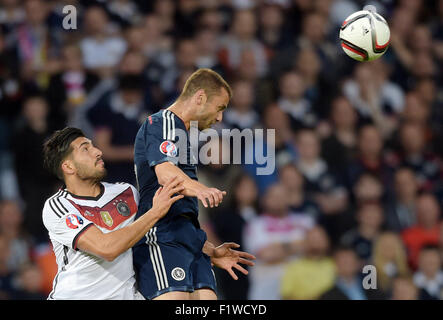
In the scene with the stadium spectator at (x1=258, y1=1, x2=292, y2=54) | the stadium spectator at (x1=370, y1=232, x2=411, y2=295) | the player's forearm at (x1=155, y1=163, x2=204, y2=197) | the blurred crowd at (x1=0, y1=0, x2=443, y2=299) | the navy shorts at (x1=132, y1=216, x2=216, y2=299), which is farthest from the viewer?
the stadium spectator at (x1=258, y1=1, x2=292, y2=54)

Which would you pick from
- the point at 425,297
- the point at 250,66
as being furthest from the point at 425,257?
the point at 250,66

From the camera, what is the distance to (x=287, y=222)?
24.8ft

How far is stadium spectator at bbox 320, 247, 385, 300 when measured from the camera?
721 cm

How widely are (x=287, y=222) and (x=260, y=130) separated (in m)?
1.13

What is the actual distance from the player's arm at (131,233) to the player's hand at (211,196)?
8.7 inches

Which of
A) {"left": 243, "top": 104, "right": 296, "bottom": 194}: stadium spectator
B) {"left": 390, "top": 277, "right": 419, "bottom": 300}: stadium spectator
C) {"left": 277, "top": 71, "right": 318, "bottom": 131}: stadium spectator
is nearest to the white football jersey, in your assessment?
{"left": 243, "top": 104, "right": 296, "bottom": 194}: stadium spectator

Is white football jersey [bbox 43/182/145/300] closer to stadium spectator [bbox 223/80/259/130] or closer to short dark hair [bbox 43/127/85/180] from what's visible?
short dark hair [bbox 43/127/85/180]

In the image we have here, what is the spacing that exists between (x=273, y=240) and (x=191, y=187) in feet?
10.9

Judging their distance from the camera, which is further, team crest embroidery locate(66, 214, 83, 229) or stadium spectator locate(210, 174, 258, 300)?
stadium spectator locate(210, 174, 258, 300)

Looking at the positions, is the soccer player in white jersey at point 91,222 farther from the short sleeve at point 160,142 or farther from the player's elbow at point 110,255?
the short sleeve at point 160,142

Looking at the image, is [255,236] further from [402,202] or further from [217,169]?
[402,202]

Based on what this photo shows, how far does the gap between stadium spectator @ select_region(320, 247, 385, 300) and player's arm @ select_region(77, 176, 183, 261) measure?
326cm

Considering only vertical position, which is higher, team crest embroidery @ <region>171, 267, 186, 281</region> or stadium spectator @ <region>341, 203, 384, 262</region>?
stadium spectator @ <region>341, 203, 384, 262</region>
